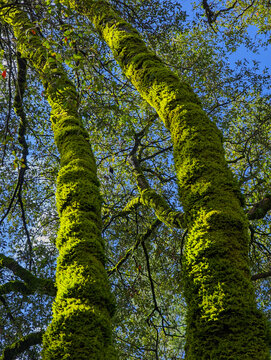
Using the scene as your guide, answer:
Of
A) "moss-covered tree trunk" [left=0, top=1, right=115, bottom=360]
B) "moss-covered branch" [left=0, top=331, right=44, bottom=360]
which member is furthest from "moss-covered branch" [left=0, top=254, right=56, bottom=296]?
"moss-covered tree trunk" [left=0, top=1, right=115, bottom=360]

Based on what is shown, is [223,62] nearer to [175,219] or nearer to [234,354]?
[175,219]

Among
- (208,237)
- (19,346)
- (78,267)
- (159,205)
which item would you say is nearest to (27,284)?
(19,346)

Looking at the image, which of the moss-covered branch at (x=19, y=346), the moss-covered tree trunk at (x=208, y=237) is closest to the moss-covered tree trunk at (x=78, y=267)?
the moss-covered tree trunk at (x=208, y=237)

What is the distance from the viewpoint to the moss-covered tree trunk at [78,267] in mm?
2128

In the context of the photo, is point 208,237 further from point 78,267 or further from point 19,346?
point 19,346

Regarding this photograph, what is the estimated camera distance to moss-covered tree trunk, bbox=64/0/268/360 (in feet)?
6.58

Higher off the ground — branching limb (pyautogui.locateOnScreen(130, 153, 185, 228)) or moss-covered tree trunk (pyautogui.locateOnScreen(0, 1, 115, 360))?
branching limb (pyautogui.locateOnScreen(130, 153, 185, 228))

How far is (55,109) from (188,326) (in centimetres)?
380

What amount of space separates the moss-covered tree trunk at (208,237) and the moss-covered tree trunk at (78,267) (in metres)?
0.67

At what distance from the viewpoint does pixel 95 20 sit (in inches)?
216

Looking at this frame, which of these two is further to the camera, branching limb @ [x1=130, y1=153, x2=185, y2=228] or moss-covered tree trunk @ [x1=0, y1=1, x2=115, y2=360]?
branching limb @ [x1=130, y1=153, x2=185, y2=228]

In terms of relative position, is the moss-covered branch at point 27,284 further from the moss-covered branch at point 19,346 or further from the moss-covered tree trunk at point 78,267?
the moss-covered tree trunk at point 78,267

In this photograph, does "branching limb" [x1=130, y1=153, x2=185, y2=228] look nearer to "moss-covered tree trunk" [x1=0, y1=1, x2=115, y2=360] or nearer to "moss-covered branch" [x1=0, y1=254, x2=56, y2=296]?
"moss-covered tree trunk" [x1=0, y1=1, x2=115, y2=360]

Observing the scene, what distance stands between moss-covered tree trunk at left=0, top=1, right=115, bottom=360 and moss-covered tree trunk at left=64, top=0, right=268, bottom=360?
668 mm
